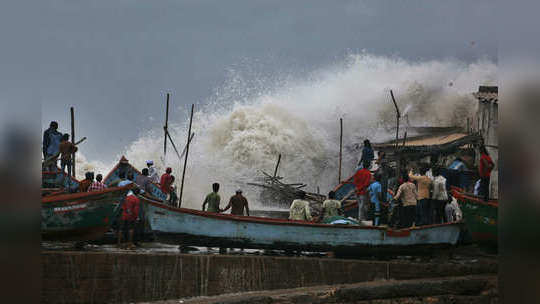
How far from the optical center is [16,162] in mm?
3143

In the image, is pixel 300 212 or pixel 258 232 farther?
pixel 300 212

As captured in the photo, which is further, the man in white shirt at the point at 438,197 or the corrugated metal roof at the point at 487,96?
the corrugated metal roof at the point at 487,96

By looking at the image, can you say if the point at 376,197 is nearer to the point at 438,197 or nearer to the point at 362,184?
the point at 362,184

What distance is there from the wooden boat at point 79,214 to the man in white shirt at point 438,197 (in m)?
5.34

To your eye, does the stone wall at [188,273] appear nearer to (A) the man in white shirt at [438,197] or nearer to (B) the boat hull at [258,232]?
A: (B) the boat hull at [258,232]

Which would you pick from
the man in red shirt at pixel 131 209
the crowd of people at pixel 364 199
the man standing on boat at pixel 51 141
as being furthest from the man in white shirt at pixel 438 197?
the man standing on boat at pixel 51 141

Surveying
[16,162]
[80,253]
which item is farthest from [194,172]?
[16,162]

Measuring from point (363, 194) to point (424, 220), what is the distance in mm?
1255

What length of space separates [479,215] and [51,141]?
761cm

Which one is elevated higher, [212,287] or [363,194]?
[363,194]

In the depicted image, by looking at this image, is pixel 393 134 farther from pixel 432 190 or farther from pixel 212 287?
pixel 212 287

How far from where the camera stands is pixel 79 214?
917 centimetres

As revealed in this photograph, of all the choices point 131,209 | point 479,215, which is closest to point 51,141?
point 131,209

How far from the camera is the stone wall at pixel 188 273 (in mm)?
8289
